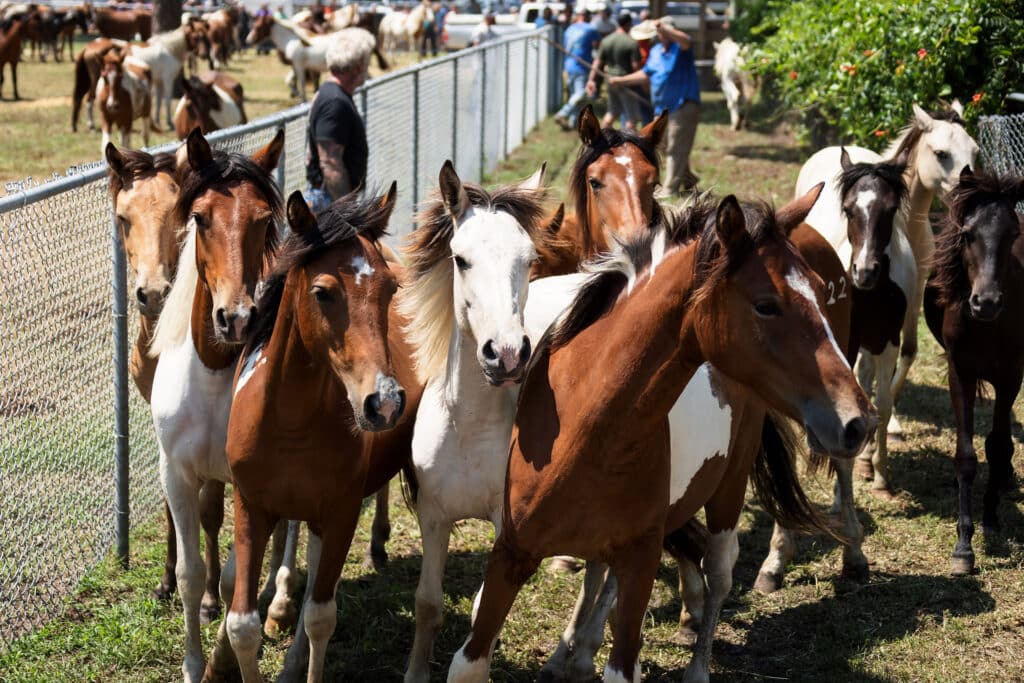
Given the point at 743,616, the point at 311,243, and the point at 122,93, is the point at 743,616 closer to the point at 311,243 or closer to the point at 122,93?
the point at 311,243

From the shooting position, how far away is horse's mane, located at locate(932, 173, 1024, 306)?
5602 millimetres

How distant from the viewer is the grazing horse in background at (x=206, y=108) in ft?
45.4

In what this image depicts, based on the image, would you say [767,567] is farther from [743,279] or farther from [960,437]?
[743,279]

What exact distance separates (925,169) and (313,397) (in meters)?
4.92

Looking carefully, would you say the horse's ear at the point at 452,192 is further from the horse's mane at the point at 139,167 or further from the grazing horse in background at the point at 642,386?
the horse's mane at the point at 139,167

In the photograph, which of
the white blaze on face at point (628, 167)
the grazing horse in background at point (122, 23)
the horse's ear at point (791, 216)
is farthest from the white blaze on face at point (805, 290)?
the grazing horse in background at point (122, 23)

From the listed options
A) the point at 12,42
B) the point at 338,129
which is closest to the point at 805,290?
the point at 338,129

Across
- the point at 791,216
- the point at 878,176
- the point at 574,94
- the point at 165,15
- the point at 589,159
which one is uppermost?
the point at 791,216

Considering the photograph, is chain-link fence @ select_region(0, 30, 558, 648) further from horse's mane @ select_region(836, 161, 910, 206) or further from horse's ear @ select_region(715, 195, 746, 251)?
horse's mane @ select_region(836, 161, 910, 206)

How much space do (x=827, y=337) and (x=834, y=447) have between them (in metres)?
0.29

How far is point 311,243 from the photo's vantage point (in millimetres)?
3607

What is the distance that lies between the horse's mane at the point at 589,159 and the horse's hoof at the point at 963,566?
2.47m

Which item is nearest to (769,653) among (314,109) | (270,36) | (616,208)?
(616,208)

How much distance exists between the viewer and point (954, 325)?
19.1ft
